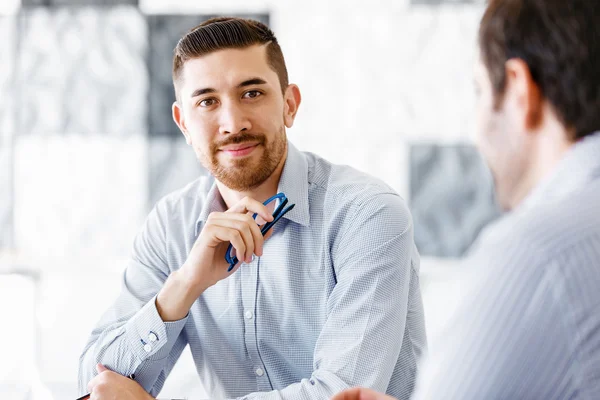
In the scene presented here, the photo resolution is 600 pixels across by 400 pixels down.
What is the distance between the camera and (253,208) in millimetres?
1475

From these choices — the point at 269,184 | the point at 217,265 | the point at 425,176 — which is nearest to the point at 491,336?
the point at 217,265

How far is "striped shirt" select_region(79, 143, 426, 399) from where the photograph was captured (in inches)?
54.1

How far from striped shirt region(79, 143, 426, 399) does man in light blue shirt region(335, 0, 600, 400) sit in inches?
20.8

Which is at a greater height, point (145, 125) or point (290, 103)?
point (290, 103)

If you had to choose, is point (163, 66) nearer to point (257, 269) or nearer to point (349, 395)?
point (257, 269)

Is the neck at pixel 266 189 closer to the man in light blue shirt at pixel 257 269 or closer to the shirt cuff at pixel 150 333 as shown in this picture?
the man in light blue shirt at pixel 257 269

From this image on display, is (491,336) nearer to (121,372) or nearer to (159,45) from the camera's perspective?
(121,372)

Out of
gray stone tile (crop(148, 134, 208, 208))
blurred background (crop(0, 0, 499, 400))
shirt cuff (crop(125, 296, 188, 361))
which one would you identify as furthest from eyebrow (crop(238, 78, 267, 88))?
gray stone tile (crop(148, 134, 208, 208))

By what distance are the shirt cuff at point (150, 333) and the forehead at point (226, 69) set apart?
0.51 m

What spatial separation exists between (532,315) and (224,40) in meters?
1.14

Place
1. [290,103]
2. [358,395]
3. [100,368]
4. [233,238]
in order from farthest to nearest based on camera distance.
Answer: [290,103] < [100,368] < [233,238] < [358,395]

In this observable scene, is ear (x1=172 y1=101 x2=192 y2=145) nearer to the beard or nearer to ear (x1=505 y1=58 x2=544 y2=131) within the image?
the beard

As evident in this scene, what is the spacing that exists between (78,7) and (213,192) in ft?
5.27

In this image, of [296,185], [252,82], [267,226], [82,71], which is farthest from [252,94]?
[82,71]
